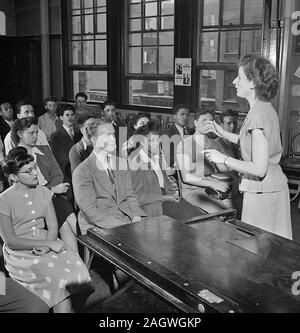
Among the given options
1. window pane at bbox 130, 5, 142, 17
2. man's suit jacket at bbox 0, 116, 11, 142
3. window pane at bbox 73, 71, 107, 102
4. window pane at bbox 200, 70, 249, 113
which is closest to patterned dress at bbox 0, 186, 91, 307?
man's suit jacket at bbox 0, 116, 11, 142

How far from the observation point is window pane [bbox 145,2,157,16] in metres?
6.87

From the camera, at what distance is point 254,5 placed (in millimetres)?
5711

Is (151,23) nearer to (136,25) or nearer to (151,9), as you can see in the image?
(151,9)

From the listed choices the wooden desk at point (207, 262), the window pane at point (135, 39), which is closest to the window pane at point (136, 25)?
the window pane at point (135, 39)

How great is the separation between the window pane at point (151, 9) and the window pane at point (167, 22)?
0.21m

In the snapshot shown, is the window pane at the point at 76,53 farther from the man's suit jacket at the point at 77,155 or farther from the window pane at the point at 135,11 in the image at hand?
the man's suit jacket at the point at 77,155

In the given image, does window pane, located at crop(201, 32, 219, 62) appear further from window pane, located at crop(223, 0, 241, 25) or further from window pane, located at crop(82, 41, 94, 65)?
window pane, located at crop(82, 41, 94, 65)

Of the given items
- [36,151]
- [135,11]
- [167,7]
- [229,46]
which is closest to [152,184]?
[36,151]

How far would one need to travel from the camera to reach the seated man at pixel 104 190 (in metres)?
3.01

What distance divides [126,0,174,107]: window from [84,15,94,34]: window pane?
3.01 ft

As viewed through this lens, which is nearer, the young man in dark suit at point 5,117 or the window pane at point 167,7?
the young man in dark suit at point 5,117
